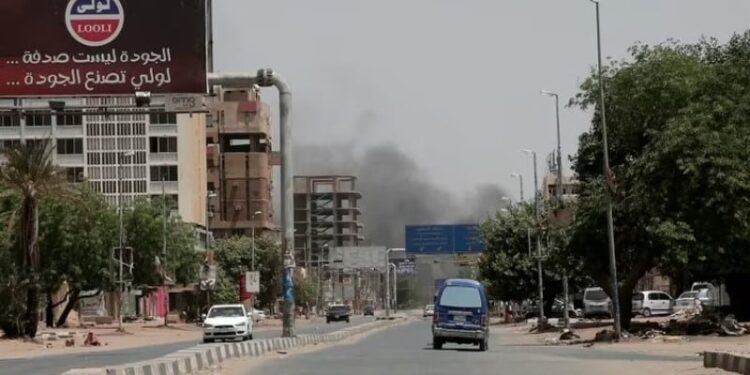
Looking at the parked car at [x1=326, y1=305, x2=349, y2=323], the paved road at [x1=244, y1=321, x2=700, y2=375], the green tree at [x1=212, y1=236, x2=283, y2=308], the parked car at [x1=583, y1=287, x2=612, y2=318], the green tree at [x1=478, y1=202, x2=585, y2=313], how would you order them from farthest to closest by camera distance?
1. the green tree at [x1=212, y1=236, x2=283, y2=308]
2. the parked car at [x1=326, y1=305, x2=349, y2=323]
3. the green tree at [x1=478, y1=202, x2=585, y2=313]
4. the parked car at [x1=583, y1=287, x2=612, y2=318]
5. the paved road at [x1=244, y1=321, x2=700, y2=375]

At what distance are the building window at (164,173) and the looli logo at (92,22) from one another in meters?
97.4

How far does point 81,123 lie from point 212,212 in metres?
34.3

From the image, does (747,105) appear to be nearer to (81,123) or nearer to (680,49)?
(680,49)

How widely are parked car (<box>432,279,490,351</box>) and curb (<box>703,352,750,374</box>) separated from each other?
1479 cm

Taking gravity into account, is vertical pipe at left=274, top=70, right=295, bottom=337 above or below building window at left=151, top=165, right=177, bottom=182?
below

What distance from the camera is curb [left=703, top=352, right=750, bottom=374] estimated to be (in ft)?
76.7

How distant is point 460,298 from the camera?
42938 millimetres

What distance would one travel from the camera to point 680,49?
59062 millimetres

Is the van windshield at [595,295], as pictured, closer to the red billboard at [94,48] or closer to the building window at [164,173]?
the red billboard at [94,48]

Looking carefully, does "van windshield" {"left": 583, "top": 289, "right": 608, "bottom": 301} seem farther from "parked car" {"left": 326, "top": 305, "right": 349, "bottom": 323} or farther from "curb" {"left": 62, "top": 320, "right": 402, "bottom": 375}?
"parked car" {"left": 326, "top": 305, "right": 349, "bottom": 323}

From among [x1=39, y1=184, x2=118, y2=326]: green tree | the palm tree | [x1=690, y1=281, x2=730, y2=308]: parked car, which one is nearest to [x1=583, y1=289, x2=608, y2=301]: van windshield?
[x1=690, y1=281, x2=730, y2=308]: parked car

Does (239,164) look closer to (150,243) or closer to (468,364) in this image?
(150,243)

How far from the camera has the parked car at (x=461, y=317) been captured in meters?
41.8

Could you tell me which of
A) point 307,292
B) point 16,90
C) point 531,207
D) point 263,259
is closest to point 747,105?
point 16,90
